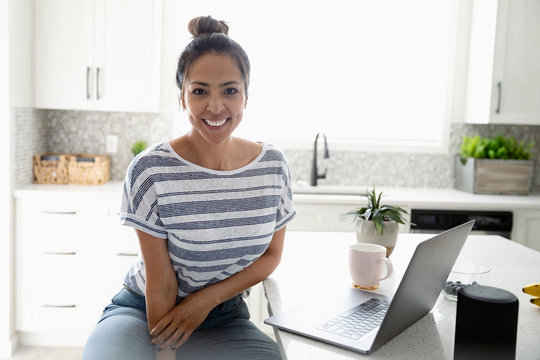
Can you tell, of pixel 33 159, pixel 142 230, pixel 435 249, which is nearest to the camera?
pixel 435 249

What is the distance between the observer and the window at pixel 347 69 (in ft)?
13.1

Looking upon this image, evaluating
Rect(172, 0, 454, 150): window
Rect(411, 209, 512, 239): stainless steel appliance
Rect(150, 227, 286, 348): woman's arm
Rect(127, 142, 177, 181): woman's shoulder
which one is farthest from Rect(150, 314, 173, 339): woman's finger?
Rect(172, 0, 454, 150): window

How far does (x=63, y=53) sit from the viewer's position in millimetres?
3438

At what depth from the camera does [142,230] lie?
1.51 meters

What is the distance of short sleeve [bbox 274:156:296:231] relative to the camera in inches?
68.1

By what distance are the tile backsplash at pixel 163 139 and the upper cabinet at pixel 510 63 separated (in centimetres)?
42

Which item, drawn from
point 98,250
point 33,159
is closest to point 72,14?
point 33,159

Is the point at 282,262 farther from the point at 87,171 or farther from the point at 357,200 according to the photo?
the point at 87,171

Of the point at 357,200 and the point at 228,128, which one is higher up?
the point at 228,128

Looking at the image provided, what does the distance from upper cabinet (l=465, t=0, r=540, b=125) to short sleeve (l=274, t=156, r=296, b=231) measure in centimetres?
236

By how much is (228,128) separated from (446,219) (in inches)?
85.7

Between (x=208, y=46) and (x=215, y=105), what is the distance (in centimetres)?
17

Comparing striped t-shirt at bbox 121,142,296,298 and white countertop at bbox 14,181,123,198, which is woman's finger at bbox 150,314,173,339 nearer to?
striped t-shirt at bbox 121,142,296,298

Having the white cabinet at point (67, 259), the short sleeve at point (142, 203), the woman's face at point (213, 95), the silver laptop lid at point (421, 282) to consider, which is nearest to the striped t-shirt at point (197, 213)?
the short sleeve at point (142, 203)
